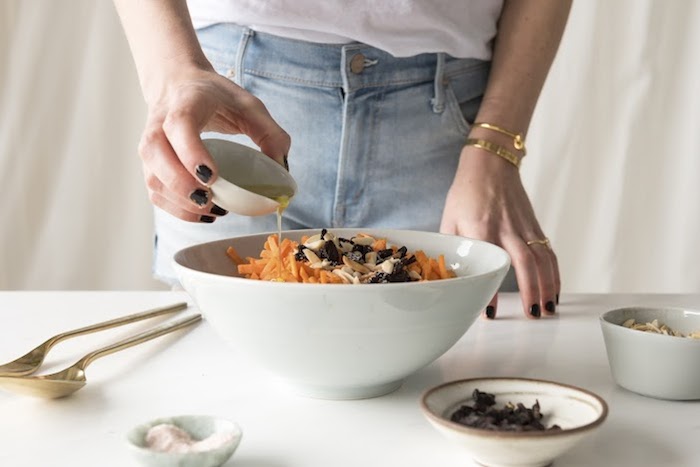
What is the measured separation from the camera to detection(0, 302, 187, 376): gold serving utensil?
3.07 feet

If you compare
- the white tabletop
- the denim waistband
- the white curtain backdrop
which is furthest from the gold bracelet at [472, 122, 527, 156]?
the white curtain backdrop

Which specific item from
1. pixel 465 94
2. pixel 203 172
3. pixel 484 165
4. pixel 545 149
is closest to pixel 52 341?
pixel 203 172

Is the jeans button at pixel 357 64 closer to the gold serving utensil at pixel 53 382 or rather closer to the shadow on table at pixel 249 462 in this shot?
the gold serving utensil at pixel 53 382

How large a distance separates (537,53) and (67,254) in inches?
65.4

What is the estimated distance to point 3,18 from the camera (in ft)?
8.01

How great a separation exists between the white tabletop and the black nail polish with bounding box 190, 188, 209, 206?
0.61 feet

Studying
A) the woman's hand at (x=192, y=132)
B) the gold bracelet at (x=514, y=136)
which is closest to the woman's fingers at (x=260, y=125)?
the woman's hand at (x=192, y=132)

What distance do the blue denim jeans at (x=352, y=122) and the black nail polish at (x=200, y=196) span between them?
494mm

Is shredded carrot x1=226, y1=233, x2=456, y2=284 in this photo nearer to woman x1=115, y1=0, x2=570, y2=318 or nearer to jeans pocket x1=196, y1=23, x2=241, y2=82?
woman x1=115, y1=0, x2=570, y2=318

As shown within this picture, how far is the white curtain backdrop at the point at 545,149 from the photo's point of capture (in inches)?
98.6

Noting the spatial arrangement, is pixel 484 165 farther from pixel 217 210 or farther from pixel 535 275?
pixel 217 210

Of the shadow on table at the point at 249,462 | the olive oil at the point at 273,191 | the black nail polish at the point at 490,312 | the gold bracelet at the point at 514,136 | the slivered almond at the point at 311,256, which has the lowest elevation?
the shadow on table at the point at 249,462

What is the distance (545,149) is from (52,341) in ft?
6.17

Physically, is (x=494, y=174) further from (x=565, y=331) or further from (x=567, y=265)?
(x=567, y=265)
